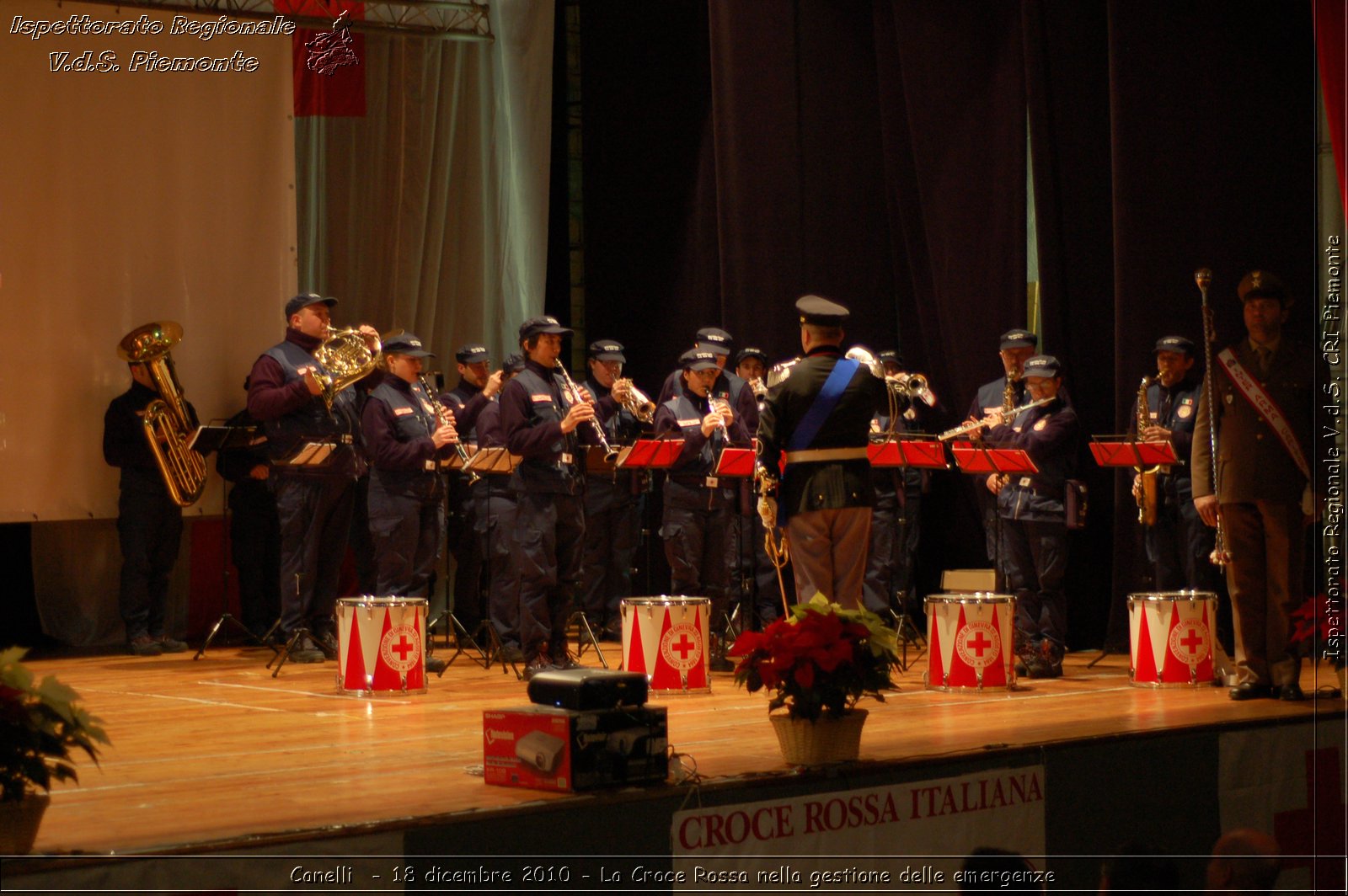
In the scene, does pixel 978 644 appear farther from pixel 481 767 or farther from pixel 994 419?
pixel 481 767

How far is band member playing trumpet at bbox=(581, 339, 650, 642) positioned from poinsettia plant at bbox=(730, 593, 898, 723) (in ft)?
18.2

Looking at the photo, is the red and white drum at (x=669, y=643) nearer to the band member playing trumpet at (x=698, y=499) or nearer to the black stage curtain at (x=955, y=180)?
the band member playing trumpet at (x=698, y=499)

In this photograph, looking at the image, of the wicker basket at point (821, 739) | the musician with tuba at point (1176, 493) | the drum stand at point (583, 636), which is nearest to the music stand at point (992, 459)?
the musician with tuba at point (1176, 493)

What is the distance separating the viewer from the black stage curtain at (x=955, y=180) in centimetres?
970

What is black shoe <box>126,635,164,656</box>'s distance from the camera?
1046cm

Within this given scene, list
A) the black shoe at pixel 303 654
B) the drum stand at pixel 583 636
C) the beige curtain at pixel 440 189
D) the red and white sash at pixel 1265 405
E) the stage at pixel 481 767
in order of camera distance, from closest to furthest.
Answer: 1. the stage at pixel 481 767
2. the red and white sash at pixel 1265 405
3. the drum stand at pixel 583 636
4. the black shoe at pixel 303 654
5. the beige curtain at pixel 440 189

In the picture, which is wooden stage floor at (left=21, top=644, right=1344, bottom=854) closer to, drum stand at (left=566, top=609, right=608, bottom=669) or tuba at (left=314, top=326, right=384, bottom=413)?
drum stand at (left=566, top=609, right=608, bottom=669)

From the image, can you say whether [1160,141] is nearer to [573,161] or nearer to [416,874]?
[573,161]

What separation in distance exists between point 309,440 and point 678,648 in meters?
2.87

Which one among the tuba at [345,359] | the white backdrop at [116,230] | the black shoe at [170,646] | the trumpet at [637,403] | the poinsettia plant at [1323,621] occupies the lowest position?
the black shoe at [170,646]

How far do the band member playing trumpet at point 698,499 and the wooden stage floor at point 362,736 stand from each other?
0.75 metres

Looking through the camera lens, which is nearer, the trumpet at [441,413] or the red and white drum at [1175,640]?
the red and white drum at [1175,640]

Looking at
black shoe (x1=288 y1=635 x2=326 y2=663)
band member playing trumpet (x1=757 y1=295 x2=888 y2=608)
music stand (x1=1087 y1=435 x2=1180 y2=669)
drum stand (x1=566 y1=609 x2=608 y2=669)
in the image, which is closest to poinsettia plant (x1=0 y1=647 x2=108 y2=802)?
band member playing trumpet (x1=757 y1=295 x2=888 y2=608)

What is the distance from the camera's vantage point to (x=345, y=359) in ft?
31.5
